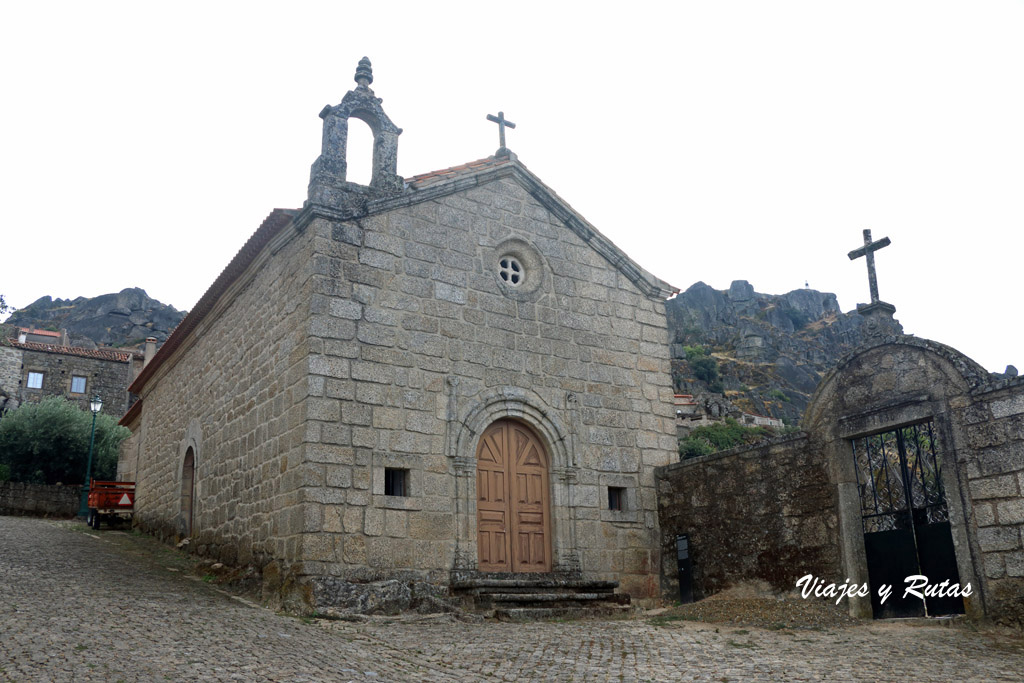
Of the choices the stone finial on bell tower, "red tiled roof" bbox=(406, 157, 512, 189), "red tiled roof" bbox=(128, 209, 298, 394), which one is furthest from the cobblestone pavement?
"red tiled roof" bbox=(406, 157, 512, 189)

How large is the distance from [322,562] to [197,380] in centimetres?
642

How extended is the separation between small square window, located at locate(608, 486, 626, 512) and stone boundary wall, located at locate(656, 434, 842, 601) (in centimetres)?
60

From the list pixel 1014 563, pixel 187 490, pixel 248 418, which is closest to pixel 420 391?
pixel 248 418

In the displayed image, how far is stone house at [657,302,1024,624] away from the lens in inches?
313

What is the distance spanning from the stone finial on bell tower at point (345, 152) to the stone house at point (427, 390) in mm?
29

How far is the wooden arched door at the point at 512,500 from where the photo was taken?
10789 millimetres

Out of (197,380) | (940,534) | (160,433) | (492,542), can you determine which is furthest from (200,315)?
(940,534)

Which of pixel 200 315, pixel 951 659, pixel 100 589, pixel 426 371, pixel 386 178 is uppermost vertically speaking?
pixel 386 178

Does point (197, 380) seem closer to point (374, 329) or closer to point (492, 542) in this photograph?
point (374, 329)

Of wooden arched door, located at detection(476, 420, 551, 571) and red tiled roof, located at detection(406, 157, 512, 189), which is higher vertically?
red tiled roof, located at detection(406, 157, 512, 189)

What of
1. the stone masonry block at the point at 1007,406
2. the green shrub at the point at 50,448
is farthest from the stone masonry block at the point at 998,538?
the green shrub at the point at 50,448

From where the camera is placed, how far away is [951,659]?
22.0ft

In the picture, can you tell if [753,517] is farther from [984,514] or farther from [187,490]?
[187,490]

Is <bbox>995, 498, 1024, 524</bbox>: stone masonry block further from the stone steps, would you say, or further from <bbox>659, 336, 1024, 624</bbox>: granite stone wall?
the stone steps
